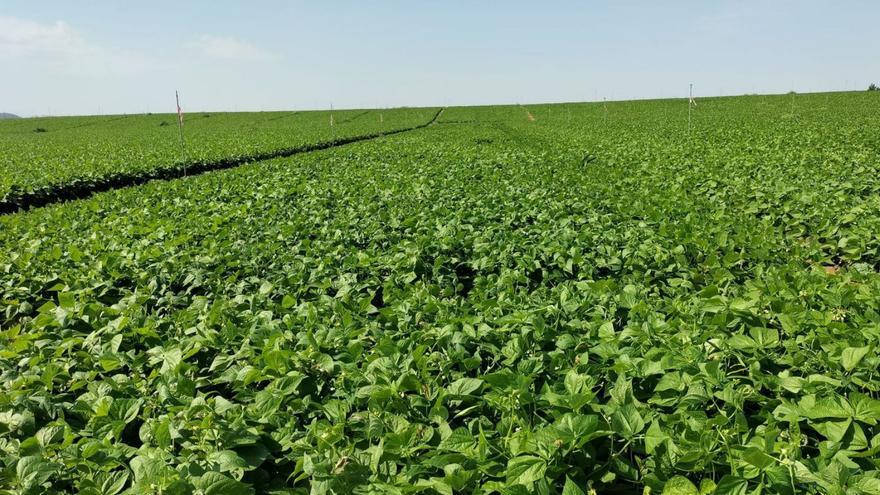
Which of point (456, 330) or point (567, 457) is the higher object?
point (456, 330)

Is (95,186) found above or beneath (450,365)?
above

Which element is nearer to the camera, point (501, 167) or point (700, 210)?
point (700, 210)

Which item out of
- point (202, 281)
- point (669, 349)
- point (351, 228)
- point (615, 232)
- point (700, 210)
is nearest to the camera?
point (669, 349)

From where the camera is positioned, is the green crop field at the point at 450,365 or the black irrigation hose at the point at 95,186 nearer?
the green crop field at the point at 450,365

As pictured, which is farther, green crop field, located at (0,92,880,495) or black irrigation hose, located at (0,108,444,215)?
black irrigation hose, located at (0,108,444,215)

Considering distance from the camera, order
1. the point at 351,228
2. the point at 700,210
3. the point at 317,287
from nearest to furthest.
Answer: the point at 317,287, the point at 351,228, the point at 700,210

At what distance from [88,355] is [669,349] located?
318 centimetres

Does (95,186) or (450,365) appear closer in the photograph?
(450,365)

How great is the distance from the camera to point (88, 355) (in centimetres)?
283

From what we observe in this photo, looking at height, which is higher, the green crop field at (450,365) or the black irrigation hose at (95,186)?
the black irrigation hose at (95,186)

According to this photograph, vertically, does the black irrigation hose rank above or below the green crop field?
above

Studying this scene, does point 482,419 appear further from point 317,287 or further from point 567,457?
point 317,287

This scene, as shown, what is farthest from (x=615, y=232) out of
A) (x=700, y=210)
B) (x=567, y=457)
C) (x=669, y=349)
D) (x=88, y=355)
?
(x=88, y=355)

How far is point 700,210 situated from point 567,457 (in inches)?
239
